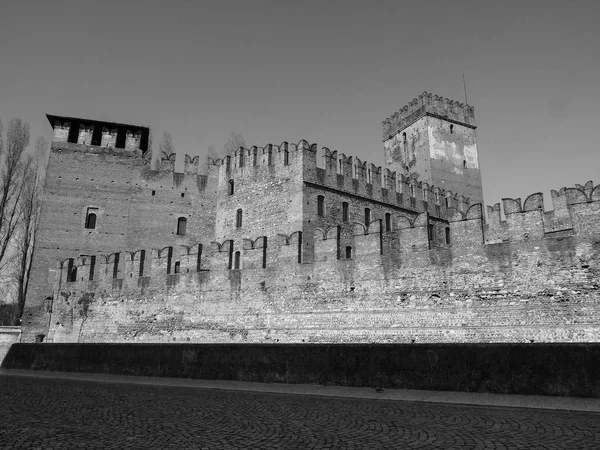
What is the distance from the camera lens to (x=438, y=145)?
114 feet

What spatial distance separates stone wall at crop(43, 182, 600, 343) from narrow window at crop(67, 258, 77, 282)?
8.45 ft

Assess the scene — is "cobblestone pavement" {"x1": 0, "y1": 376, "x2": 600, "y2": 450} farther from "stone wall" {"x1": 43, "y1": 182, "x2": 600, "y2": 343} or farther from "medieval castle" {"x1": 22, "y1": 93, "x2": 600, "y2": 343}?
"medieval castle" {"x1": 22, "y1": 93, "x2": 600, "y2": 343}

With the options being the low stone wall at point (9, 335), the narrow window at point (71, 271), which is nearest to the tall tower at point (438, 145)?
the narrow window at point (71, 271)

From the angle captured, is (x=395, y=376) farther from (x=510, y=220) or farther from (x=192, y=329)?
(x=192, y=329)

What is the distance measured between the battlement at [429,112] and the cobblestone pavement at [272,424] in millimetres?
29537

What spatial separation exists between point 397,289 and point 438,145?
22.6 metres

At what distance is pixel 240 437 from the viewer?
6164mm

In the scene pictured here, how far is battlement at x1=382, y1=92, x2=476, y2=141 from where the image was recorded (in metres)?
35.8

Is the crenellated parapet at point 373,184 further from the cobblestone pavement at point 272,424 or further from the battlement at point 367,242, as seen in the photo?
the cobblestone pavement at point 272,424

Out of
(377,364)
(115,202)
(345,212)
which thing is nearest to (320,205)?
(345,212)

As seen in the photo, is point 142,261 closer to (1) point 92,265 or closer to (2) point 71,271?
(1) point 92,265

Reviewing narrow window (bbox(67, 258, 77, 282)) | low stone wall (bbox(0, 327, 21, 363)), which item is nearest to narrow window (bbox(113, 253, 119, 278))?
narrow window (bbox(67, 258, 77, 282))

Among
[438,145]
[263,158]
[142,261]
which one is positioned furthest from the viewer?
[438,145]

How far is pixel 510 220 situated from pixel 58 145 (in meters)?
23.1
